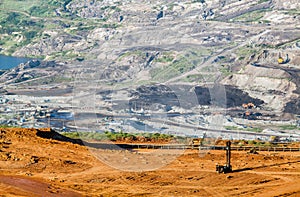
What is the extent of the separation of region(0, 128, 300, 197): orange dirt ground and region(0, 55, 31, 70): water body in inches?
2594

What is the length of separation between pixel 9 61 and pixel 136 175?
3004 inches

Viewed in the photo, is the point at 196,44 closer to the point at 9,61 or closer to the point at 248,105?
the point at 248,105

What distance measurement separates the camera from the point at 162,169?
14398 millimetres

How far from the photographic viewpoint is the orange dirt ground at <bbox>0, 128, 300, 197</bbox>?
512 inches

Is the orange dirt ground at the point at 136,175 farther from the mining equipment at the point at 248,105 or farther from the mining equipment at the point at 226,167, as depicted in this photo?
the mining equipment at the point at 248,105

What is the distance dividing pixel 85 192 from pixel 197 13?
83.8 meters

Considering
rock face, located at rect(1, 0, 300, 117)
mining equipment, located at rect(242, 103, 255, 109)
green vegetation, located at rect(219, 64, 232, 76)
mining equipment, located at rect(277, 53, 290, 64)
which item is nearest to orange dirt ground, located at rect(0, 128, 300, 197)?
rock face, located at rect(1, 0, 300, 117)

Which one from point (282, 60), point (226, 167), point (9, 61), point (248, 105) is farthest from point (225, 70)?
point (226, 167)

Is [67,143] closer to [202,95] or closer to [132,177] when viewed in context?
[132,177]

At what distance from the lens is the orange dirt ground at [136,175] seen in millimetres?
13008

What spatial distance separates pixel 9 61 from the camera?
288 ft

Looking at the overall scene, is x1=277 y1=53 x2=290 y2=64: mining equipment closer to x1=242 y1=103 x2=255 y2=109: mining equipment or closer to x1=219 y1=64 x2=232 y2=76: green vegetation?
x1=219 y1=64 x2=232 y2=76: green vegetation

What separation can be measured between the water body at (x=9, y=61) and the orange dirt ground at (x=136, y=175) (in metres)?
65.9

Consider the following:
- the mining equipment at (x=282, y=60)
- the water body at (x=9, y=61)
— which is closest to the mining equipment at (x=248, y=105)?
the mining equipment at (x=282, y=60)
